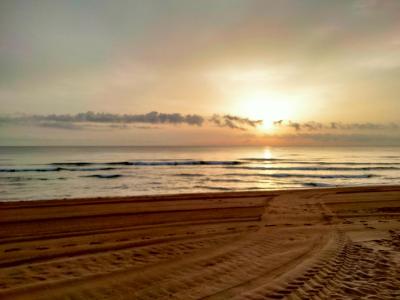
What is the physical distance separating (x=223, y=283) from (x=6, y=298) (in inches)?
142

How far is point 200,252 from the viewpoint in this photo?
735 centimetres

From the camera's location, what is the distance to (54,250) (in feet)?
25.2

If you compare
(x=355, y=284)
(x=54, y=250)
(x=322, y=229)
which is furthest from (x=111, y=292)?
(x=322, y=229)

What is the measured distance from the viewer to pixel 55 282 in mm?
5578

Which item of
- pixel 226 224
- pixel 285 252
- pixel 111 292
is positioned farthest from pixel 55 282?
pixel 226 224

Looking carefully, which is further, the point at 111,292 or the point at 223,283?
the point at 223,283

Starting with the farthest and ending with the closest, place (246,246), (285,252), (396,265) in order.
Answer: (246,246)
(285,252)
(396,265)

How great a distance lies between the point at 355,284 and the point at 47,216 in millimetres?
11302

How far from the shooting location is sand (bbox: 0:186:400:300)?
5305mm

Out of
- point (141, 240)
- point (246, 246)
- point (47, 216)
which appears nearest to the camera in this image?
point (246, 246)

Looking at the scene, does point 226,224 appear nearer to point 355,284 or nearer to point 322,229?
point 322,229

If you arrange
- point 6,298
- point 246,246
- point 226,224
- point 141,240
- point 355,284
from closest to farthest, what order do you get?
point 6,298
point 355,284
point 246,246
point 141,240
point 226,224

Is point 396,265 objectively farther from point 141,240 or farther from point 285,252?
point 141,240

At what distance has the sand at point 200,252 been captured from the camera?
530 cm
